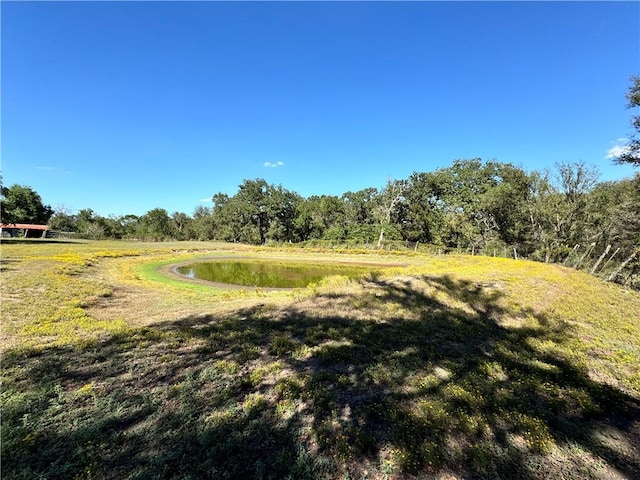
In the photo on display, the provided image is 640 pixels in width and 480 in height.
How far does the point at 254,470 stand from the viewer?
2.73m

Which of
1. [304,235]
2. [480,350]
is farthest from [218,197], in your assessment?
[480,350]

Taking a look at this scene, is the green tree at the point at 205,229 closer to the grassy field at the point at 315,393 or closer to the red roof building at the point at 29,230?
the red roof building at the point at 29,230

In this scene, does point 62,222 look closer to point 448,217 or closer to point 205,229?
point 205,229

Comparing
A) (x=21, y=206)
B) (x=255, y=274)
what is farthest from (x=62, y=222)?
(x=255, y=274)

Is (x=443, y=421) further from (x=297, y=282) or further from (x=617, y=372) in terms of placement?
(x=297, y=282)

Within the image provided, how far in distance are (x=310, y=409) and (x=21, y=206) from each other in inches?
1825

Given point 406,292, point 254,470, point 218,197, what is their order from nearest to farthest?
point 254,470 → point 406,292 → point 218,197

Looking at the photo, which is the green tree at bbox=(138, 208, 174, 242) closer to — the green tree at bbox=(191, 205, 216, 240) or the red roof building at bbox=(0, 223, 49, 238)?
the green tree at bbox=(191, 205, 216, 240)

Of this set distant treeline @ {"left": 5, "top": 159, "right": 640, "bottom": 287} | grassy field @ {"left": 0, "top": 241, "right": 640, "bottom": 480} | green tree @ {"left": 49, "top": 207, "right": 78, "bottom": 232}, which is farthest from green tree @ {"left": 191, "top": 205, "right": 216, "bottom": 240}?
grassy field @ {"left": 0, "top": 241, "right": 640, "bottom": 480}

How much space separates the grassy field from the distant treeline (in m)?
16.0

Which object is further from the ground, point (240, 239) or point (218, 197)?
point (218, 197)

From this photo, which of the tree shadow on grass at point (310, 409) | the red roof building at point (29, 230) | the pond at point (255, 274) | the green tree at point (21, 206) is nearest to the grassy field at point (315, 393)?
the tree shadow on grass at point (310, 409)

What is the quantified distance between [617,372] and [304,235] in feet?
190

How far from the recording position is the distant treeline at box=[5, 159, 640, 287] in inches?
968
